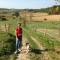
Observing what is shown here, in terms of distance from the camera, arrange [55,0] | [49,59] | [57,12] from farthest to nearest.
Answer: [57,12]
[55,0]
[49,59]

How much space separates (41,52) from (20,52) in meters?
1.55

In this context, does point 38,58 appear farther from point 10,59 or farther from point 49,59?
point 10,59

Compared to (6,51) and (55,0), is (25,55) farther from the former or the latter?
(55,0)

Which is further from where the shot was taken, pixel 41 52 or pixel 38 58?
pixel 41 52

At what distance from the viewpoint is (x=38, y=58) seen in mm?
16297

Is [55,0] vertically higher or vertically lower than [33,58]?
higher

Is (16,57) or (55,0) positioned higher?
(55,0)

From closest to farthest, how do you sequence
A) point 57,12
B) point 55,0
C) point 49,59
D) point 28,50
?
point 49,59
point 28,50
point 55,0
point 57,12

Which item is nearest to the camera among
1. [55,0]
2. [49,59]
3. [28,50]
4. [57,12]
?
[49,59]

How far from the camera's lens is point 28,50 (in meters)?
17.8

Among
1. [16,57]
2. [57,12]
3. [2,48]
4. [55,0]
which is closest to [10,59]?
[16,57]

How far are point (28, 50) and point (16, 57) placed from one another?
1.60 metres

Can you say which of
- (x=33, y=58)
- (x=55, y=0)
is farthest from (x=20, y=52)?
(x=55, y=0)

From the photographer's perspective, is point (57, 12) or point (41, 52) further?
point (57, 12)
